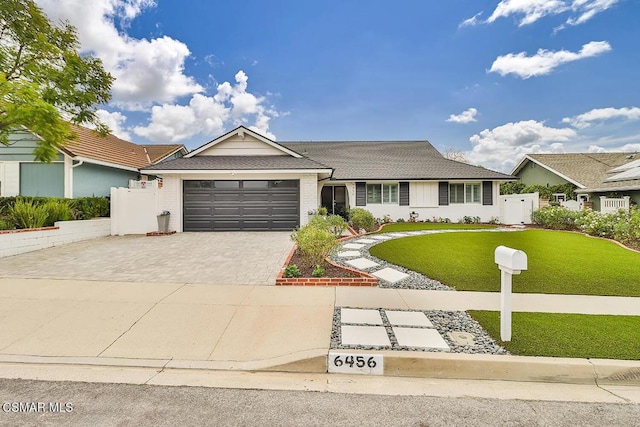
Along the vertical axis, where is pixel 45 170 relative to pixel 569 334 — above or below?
above

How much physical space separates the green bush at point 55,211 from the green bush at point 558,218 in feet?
68.8

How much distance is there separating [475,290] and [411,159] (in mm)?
15947

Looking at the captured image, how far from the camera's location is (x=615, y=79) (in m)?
15.9

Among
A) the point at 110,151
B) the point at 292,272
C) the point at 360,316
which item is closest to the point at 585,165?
the point at 292,272

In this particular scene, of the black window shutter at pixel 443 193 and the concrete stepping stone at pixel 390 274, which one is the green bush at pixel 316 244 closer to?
the concrete stepping stone at pixel 390 274

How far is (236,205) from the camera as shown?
13.5m

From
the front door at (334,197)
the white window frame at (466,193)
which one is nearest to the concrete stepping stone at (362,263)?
the front door at (334,197)

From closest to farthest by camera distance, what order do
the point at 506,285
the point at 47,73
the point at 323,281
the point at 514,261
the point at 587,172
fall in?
1. the point at 514,261
2. the point at 506,285
3. the point at 323,281
4. the point at 47,73
5. the point at 587,172

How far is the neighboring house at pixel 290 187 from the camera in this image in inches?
523

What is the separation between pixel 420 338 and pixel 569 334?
187 centimetres

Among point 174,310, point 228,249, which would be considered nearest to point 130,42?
point 228,249

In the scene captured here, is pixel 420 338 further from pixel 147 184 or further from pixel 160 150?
pixel 160 150

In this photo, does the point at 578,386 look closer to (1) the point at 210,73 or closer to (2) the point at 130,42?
(2) the point at 130,42

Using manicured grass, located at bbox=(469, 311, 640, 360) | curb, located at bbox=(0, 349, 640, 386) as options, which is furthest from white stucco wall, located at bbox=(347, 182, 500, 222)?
curb, located at bbox=(0, 349, 640, 386)
